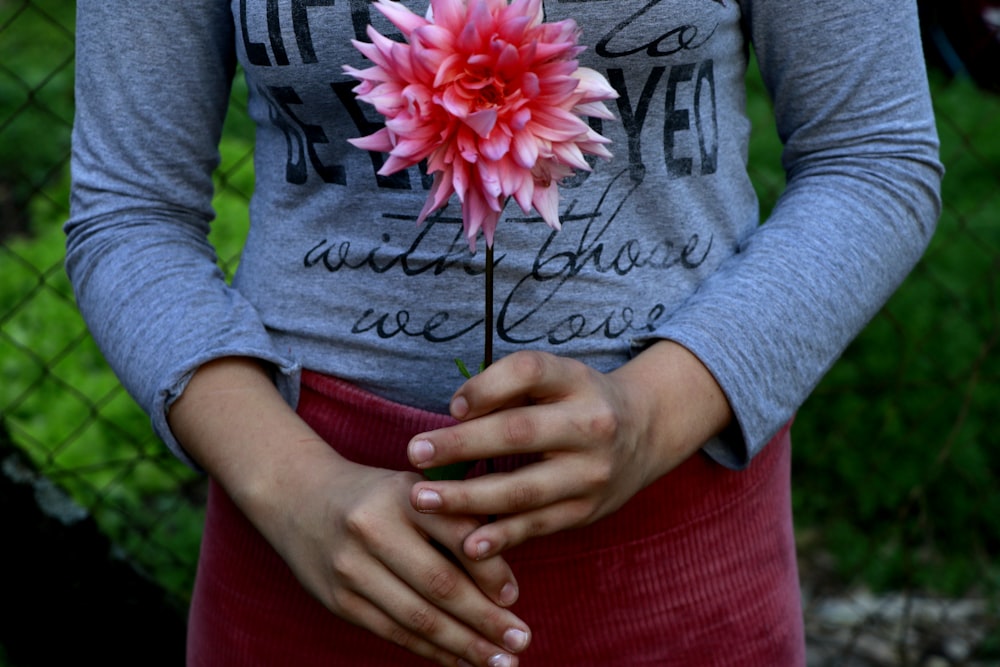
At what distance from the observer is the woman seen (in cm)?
92

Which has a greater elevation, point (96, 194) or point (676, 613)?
point (96, 194)

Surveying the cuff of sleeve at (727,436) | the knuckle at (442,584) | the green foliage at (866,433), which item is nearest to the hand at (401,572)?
the knuckle at (442,584)

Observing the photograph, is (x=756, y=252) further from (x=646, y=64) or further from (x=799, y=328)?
(x=646, y=64)

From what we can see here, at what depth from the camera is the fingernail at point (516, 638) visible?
0.83 m

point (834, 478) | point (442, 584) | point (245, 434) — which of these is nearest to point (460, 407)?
point (442, 584)

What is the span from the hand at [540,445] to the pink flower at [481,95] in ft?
0.47

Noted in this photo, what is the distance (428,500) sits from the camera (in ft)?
2.52

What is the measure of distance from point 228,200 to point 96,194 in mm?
2856

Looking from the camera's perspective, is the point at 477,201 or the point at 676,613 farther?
the point at 676,613

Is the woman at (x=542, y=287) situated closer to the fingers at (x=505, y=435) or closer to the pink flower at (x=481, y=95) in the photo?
the fingers at (x=505, y=435)

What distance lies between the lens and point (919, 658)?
242 cm

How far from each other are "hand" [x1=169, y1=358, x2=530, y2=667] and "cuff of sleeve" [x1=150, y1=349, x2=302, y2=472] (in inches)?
2.7

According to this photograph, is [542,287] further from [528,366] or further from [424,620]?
[424,620]

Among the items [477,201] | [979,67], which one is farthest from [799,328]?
[979,67]
